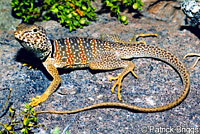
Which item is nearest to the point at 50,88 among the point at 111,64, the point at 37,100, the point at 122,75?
the point at 37,100

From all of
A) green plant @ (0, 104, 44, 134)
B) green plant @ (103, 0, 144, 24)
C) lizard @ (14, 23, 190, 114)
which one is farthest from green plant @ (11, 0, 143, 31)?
green plant @ (0, 104, 44, 134)

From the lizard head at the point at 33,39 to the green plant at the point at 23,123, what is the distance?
1.06 m

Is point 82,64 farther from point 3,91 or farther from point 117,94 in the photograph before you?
point 3,91

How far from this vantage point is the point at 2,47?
5336mm

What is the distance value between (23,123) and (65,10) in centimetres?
286

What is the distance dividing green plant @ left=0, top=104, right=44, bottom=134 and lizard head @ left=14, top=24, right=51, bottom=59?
3.48 feet

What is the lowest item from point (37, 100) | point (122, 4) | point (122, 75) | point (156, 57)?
point (37, 100)

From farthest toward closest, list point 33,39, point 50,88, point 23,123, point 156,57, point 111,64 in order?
1. point 156,57
2. point 111,64
3. point 50,88
4. point 33,39
5. point 23,123

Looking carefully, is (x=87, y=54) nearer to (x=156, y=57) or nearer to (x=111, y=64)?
(x=111, y=64)

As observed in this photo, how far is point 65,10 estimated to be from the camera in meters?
5.75

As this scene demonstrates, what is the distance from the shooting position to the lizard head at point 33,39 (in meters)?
4.17

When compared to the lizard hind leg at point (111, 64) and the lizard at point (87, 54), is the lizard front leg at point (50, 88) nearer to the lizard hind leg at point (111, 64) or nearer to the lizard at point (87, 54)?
the lizard at point (87, 54)

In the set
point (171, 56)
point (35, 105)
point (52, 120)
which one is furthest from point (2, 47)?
point (171, 56)

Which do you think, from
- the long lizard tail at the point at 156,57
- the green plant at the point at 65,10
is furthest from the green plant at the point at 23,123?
the green plant at the point at 65,10
